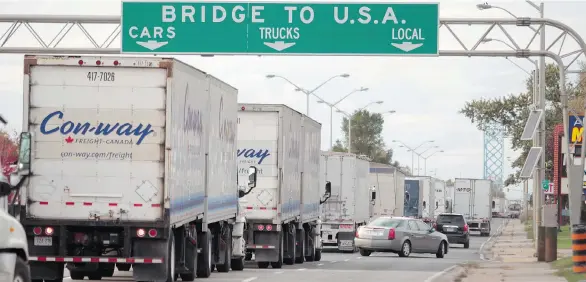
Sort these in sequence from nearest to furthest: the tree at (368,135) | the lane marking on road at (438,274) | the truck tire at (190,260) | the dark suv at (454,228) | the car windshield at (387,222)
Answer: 1. the truck tire at (190,260)
2. the lane marking on road at (438,274)
3. the car windshield at (387,222)
4. the dark suv at (454,228)
5. the tree at (368,135)

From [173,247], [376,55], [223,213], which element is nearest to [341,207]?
[376,55]

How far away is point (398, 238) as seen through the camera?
42.6m

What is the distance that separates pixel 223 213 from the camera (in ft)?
86.3

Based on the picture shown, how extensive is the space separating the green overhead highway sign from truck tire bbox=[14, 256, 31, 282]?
1786 centimetres

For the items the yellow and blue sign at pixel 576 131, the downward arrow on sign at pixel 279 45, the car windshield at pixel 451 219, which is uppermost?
the downward arrow on sign at pixel 279 45

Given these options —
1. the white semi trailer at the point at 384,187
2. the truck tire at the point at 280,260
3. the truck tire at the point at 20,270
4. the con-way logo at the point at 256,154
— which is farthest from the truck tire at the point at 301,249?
the white semi trailer at the point at 384,187

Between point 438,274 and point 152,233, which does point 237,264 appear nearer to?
point 438,274

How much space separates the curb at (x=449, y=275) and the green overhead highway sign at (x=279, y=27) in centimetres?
534

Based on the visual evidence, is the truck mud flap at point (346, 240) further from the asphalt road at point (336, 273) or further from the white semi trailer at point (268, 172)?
the white semi trailer at point (268, 172)

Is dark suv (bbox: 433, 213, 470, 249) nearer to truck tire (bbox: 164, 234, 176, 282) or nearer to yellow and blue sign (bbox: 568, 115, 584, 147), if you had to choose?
yellow and blue sign (bbox: 568, 115, 584, 147)

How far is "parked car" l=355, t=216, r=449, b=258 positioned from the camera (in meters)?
42.4

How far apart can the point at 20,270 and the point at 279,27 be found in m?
18.1

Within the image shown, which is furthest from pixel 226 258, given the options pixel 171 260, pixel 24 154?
pixel 24 154

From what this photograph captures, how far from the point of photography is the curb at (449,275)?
89.7 ft
